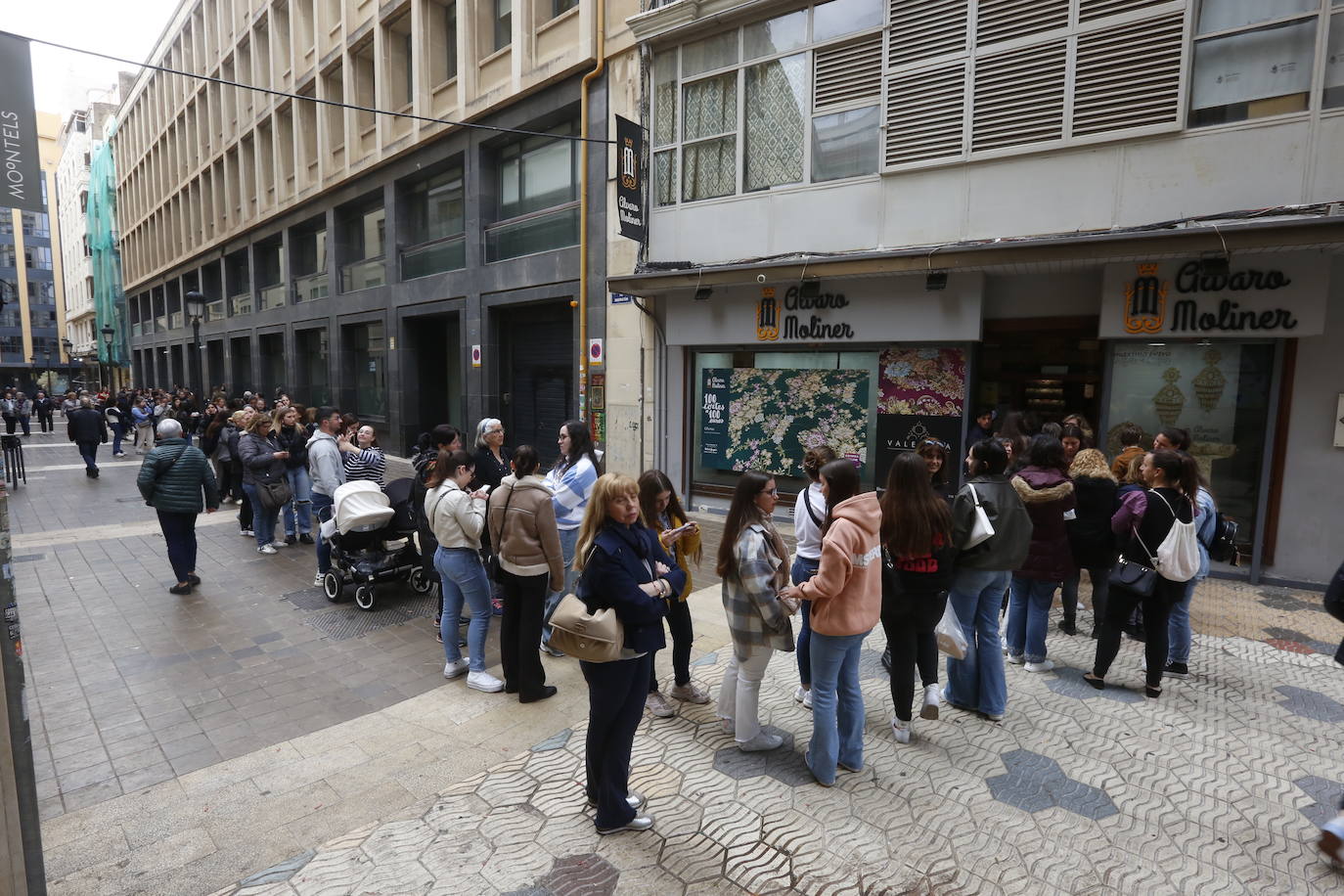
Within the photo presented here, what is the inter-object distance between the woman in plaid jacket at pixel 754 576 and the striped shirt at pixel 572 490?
184cm

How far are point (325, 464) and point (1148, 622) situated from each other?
8.35 m

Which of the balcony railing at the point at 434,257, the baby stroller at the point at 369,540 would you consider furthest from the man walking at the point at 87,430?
the baby stroller at the point at 369,540

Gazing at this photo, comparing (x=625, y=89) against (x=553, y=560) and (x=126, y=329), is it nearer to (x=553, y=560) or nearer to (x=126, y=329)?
(x=553, y=560)

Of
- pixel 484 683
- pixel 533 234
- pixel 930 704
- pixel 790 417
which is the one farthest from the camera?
pixel 533 234

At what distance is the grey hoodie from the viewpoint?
27.3 feet

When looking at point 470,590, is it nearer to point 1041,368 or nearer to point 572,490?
point 572,490

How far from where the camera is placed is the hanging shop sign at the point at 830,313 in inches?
351

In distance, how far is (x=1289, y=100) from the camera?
271 inches

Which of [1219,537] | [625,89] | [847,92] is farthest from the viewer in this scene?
[625,89]

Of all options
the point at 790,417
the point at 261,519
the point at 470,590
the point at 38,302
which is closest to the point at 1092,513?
the point at 470,590

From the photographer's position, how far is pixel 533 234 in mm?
14148

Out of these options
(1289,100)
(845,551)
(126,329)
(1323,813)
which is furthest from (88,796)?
(126,329)

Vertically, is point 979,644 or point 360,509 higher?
point 360,509

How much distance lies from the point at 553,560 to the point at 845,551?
206 cm
